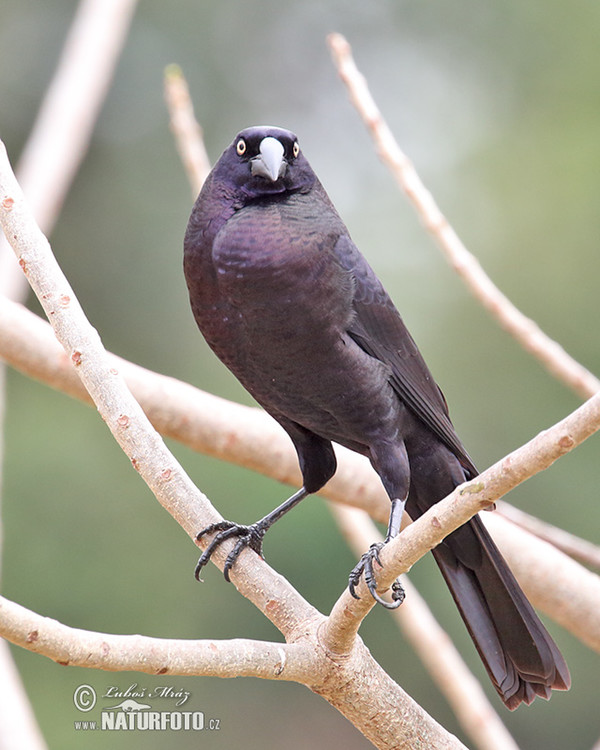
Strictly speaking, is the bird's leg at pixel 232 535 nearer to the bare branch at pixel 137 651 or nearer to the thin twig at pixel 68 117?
the bare branch at pixel 137 651

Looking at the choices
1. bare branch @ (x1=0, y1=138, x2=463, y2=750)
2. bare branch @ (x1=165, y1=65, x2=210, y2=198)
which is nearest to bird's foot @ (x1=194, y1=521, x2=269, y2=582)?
bare branch @ (x1=0, y1=138, x2=463, y2=750)

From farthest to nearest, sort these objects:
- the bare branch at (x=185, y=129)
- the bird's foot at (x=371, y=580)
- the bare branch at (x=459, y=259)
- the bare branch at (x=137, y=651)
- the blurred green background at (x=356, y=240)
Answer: the blurred green background at (x=356, y=240), the bare branch at (x=185, y=129), the bare branch at (x=459, y=259), the bird's foot at (x=371, y=580), the bare branch at (x=137, y=651)

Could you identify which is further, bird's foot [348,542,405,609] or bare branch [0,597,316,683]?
bird's foot [348,542,405,609]

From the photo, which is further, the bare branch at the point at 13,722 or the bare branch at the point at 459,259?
the bare branch at the point at 459,259

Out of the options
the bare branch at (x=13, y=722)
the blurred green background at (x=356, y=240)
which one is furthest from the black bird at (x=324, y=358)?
the blurred green background at (x=356, y=240)

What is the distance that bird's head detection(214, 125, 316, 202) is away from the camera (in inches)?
95.1

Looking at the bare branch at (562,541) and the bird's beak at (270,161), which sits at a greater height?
the bird's beak at (270,161)

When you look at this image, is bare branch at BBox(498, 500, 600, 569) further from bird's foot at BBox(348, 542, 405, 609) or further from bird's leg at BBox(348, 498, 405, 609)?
bird's foot at BBox(348, 542, 405, 609)

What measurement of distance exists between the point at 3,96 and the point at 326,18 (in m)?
3.40

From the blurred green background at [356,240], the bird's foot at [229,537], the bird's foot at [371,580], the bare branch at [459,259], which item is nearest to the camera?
the bird's foot at [371,580]

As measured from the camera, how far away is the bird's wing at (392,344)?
2516 millimetres

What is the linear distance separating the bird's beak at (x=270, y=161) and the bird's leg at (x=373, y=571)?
86 centimetres

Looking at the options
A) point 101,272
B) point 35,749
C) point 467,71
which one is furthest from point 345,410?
point 467,71

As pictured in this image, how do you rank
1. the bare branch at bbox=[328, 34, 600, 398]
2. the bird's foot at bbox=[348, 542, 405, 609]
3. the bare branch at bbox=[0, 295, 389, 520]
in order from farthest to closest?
the bare branch at bbox=[328, 34, 600, 398]
the bare branch at bbox=[0, 295, 389, 520]
the bird's foot at bbox=[348, 542, 405, 609]
